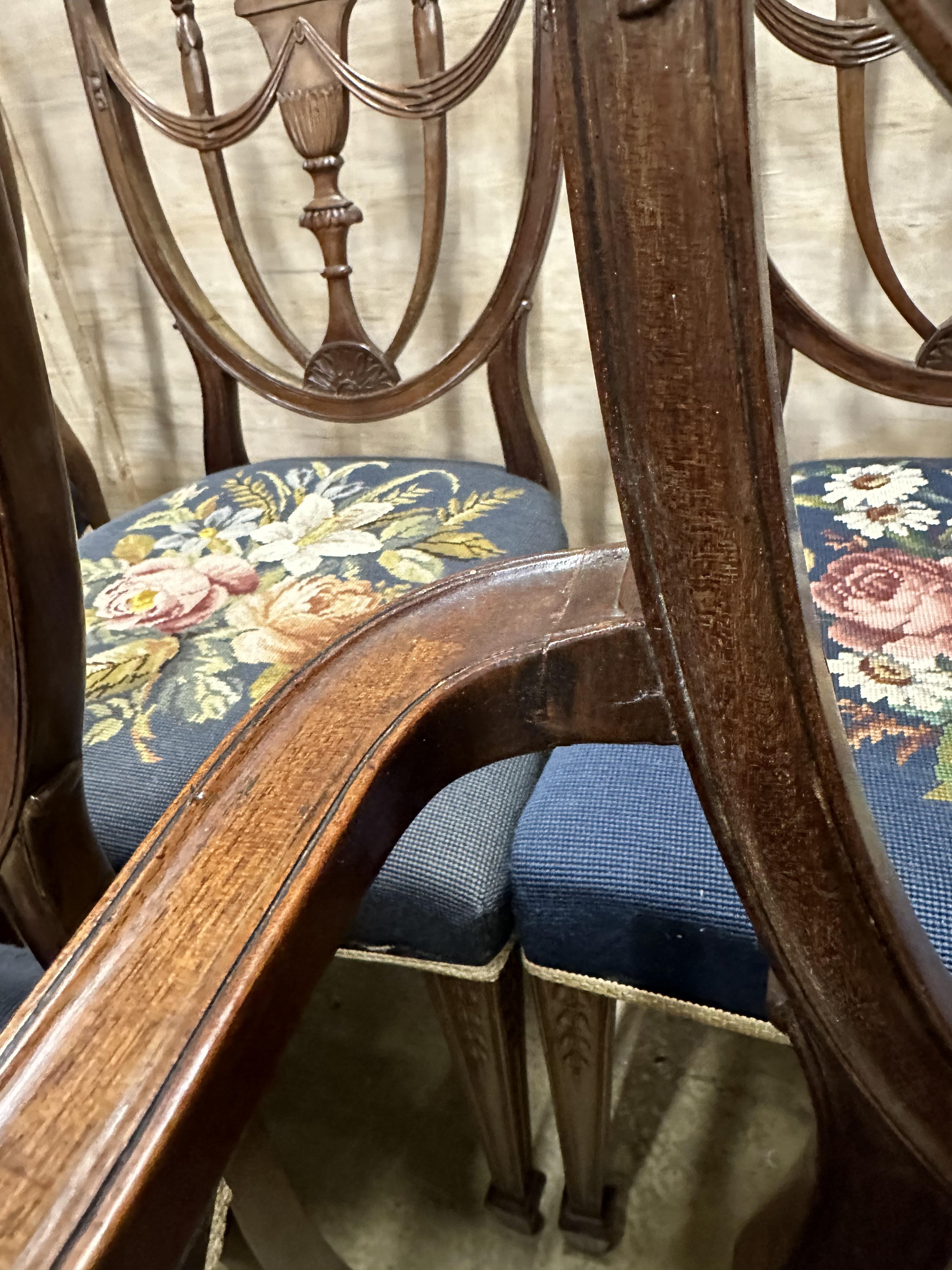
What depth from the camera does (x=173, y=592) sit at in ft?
2.34

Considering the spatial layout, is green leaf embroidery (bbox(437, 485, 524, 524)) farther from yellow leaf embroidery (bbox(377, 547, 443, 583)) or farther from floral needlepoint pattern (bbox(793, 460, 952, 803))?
floral needlepoint pattern (bbox(793, 460, 952, 803))

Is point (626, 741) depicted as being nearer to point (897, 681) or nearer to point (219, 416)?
point (897, 681)

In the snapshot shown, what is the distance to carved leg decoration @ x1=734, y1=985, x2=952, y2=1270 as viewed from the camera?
0.99ft

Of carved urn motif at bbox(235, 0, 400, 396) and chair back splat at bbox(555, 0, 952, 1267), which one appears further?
carved urn motif at bbox(235, 0, 400, 396)

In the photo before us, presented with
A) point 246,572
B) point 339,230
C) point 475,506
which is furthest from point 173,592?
point 339,230

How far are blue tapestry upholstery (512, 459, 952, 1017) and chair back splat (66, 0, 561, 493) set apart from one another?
435 millimetres

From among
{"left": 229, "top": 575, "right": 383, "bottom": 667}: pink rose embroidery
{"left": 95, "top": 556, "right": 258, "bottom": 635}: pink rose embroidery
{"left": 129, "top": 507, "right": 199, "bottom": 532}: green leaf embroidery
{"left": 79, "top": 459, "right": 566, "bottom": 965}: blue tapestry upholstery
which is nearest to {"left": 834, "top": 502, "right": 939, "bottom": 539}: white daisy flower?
{"left": 79, "top": 459, "right": 566, "bottom": 965}: blue tapestry upholstery

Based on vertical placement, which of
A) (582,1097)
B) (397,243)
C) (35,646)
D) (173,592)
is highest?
(397,243)

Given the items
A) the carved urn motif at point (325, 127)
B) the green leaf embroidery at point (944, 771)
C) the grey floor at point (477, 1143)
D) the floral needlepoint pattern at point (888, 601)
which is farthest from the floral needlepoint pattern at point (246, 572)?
the grey floor at point (477, 1143)

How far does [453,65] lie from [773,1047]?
103 cm

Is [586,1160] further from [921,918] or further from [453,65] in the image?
[453,65]

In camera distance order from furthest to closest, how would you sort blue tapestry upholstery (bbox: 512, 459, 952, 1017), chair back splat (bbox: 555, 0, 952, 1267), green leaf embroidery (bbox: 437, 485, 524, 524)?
green leaf embroidery (bbox: 437, 485, 524, 524), blue tapestry upholstery (bbox: 512, 459, 952, 1017), chair back splat (bbox: 555, 0, 952, 1267)

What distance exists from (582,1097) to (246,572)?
50 cm

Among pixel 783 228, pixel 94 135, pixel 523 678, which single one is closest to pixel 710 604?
pixel 523 678
